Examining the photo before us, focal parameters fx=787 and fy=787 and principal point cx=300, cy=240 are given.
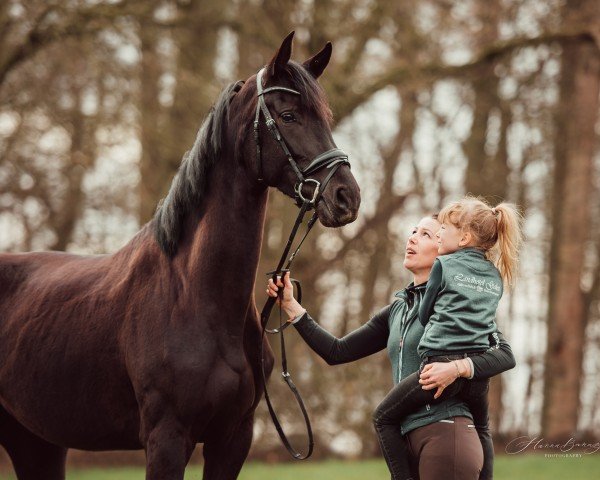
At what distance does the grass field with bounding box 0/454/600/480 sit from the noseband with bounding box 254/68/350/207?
6.61 meters

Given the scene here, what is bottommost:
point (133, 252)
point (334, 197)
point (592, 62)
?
point (133, 252)

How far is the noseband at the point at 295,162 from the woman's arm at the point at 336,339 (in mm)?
734

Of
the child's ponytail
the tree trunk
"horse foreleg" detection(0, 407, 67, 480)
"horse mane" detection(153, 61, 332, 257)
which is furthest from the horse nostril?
the tree trunk

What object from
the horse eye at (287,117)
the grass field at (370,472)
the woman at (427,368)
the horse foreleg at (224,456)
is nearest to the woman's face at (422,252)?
the woman at (427,368)

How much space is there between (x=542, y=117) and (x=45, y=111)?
8293mm

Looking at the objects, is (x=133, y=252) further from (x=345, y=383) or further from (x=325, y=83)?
(x=345, y=383)

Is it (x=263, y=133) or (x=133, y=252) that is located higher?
(x=263, y=133)

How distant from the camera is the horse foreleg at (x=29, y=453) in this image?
16.2 feet

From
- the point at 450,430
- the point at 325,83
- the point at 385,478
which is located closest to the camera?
the point at 450,430

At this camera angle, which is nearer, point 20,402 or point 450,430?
point 450,430

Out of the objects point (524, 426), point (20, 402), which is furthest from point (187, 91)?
point (524, 426)

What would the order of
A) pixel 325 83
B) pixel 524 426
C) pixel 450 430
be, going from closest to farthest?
pixel 450 430, pixel 325 83, pixel 524 426

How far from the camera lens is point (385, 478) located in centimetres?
1011
